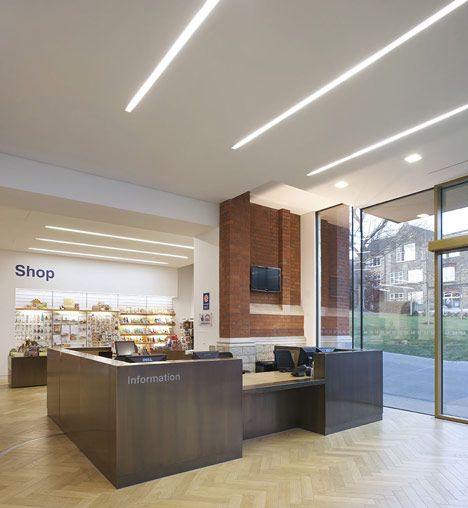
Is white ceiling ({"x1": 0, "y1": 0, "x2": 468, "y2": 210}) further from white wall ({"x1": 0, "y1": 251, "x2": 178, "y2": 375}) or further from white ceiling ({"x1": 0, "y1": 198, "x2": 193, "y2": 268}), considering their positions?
white wall ({"x1": 0, "y1": 251, "x2": 178, "y2": 375})

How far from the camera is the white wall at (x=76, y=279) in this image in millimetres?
12008

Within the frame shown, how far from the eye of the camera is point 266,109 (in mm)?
4965

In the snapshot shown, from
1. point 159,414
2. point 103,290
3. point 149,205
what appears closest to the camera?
point 159,414

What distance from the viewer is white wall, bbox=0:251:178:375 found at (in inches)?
473

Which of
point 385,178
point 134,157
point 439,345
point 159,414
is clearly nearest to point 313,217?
point 385,178

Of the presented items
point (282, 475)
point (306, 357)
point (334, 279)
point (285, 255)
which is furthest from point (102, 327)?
point (282, 475)

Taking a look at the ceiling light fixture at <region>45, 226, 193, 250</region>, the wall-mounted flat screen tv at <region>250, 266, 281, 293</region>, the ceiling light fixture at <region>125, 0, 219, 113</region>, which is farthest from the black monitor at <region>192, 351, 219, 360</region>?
the ceiling light fixture at <region>45, 226, 193, 250</region>

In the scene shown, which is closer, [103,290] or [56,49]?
[56,49]

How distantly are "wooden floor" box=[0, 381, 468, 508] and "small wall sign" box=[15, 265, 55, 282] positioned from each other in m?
7.19

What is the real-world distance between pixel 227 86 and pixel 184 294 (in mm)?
11173

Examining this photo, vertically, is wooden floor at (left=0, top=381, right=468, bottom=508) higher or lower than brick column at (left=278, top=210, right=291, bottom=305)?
lower

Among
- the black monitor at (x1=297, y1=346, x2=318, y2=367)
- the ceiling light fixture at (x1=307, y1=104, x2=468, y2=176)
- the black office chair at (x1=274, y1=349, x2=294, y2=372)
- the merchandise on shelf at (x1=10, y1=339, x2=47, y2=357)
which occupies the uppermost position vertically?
the ceiling light fixture at (x1=307, y1=104, x2=468, y2=176)

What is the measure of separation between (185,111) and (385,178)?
12.3 ft

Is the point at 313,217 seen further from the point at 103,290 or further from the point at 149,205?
the point at 103,290
